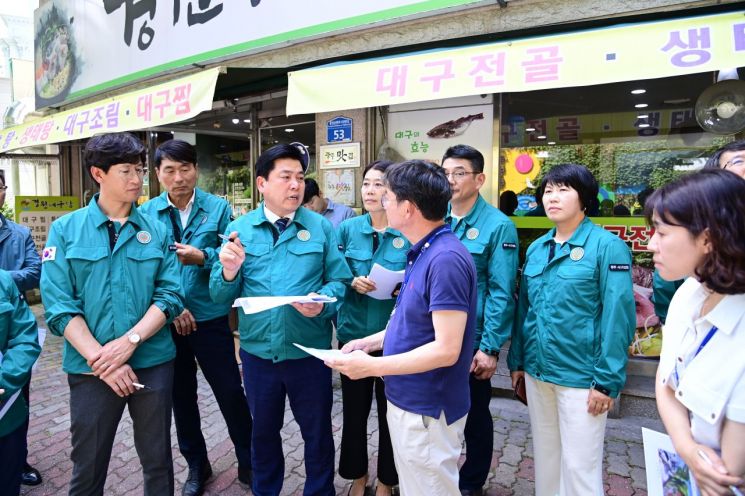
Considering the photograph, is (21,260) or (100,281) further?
(21,260)

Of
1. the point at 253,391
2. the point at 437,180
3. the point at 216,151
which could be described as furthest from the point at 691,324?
the point at 216,151

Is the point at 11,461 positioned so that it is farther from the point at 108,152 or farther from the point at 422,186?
the point at 422,186

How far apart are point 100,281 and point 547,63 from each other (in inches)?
110

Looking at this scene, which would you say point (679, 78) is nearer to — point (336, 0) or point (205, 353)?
point (336, 0)

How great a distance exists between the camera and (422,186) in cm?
179

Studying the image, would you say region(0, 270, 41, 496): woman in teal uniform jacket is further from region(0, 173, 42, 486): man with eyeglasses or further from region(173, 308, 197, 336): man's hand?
region(0, 173, 42, 486): man with eyeglasses

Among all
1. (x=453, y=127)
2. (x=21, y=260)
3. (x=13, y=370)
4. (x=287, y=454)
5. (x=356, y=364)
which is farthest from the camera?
(x=453, y=127)

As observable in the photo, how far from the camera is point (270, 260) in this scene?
246 cm

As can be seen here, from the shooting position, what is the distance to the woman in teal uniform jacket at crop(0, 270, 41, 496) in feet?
6.62

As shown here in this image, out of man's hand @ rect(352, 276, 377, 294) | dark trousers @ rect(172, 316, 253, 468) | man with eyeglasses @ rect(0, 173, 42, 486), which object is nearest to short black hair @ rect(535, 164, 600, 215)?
man's hand @ rect(352, 276, 377, 294)

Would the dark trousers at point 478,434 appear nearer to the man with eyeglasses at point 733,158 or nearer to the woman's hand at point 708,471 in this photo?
the woman's hand at point 708,471

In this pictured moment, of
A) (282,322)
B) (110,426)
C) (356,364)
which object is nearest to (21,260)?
(110,426)

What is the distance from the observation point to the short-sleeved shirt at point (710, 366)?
120cm

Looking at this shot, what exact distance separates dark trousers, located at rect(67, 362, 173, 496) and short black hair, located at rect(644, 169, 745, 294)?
2.32 metres
